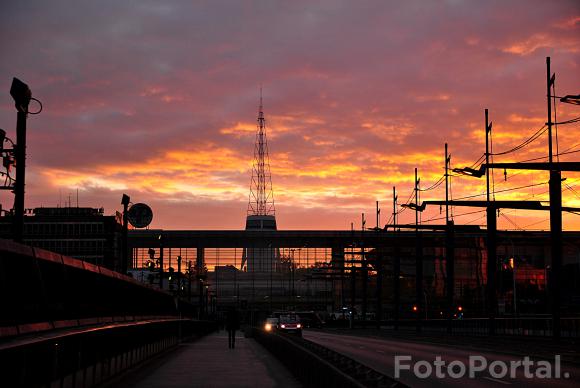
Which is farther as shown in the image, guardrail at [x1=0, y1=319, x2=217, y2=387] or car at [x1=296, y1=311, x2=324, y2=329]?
car at [x1=296, y1=311, x2=324, y2=329]

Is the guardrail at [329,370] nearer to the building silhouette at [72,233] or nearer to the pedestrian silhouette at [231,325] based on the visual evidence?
the pedestrian silhouette at [231,325]

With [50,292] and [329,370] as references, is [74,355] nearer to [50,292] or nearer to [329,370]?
[50,292]

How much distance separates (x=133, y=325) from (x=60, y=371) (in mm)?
11712

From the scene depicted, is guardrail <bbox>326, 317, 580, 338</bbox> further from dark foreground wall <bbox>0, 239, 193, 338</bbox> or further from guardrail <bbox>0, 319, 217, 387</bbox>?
dark foreground wall <bbox>0, 239, 193, 338</bbox>

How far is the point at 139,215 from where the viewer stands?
97.9 meters

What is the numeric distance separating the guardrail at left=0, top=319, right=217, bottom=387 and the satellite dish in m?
65.8

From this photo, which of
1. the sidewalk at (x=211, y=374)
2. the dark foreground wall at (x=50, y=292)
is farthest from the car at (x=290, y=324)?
the dark foreground wall at (x=50, y=292)

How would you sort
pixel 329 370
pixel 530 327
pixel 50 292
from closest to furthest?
pixel 329 370 < pixel 50 292 < pixel 530 327

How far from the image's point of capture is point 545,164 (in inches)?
1975

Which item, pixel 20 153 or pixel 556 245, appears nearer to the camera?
pixel 20 153

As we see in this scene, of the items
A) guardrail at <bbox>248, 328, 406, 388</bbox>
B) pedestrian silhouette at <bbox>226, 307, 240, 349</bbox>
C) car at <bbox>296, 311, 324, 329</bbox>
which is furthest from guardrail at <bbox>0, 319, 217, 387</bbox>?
car at <bbox>296, 311, 324, 329</bbox>

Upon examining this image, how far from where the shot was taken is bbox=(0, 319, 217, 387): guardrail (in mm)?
11209

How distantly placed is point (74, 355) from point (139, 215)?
83245mm

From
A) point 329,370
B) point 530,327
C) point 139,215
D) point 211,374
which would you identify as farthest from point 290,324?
point 329,370
